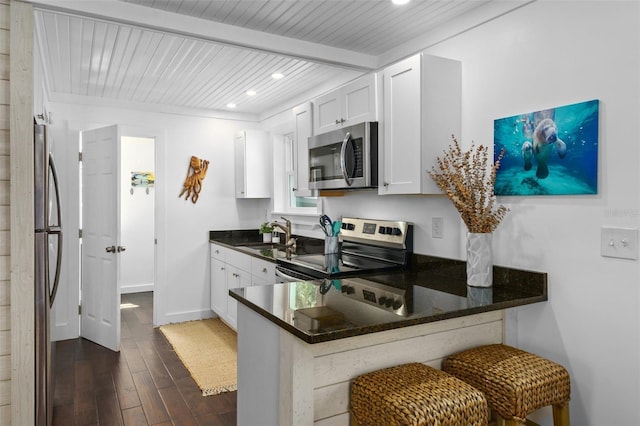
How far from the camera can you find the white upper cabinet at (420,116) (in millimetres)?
2451

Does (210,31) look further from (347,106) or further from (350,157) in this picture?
(350,157)

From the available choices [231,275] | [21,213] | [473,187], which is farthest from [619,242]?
[231,275]

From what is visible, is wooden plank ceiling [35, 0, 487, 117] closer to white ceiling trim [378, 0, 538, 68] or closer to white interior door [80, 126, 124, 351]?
white ceiling trim [378, 0, 538, 68]

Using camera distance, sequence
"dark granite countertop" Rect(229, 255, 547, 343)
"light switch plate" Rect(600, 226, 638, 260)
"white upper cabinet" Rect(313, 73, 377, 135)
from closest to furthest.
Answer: "dark granite countertop" Rect(229, 255, 547, 343) → "light switch plate" Rect(600, 226, 638, 260) → "white upper cabinet" Rect(313, 73, 377, 135)

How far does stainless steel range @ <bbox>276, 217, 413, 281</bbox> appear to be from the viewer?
283 centimetres

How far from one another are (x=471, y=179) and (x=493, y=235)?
331 millimetres

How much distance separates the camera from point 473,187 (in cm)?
226

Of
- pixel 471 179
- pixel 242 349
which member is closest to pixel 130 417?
pixel 242 349

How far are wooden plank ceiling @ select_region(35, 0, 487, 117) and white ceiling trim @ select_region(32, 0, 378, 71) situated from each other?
2 centimetres

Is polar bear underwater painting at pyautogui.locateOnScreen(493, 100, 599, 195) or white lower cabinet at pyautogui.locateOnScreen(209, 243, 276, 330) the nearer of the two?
polar bear underwater painting at pyautogui.locateOnScreen(493, 100, 599, 195)

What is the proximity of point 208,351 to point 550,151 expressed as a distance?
3.12 m

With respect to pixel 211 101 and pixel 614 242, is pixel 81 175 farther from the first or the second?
pixel 614 242

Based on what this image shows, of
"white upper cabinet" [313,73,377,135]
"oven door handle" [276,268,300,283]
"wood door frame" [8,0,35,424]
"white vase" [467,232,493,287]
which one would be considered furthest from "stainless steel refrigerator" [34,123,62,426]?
"white vase" [467,232,493,287]

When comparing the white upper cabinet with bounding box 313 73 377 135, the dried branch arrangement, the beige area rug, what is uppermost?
the white upper cabinet with bounding box 313 73 377 135
